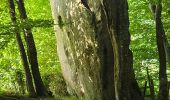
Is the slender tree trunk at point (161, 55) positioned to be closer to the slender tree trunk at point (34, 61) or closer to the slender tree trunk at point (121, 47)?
the slender tree trunk at point (121, 47)

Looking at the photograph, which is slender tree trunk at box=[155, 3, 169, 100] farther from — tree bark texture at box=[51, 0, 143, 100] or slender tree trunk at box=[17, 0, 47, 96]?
slender tree trunk at box=[17, 0, 47, 96]

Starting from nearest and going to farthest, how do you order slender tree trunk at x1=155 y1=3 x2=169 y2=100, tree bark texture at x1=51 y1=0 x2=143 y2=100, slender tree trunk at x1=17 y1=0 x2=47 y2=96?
tree bark texture at x1=51 y1=0 x2=143 y2=100 < slender tree trunk at x1=155 y1=3 x2=169 y2=100 < slender tree trunk at x1=17 y1=0 x2=47 y2=96

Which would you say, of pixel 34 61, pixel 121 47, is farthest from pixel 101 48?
pixel 34 61

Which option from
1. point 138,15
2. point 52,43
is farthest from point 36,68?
point 138,15

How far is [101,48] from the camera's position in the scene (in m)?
11.7

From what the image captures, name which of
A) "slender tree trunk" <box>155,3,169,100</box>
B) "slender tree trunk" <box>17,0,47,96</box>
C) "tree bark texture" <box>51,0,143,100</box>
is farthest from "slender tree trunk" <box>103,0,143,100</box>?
"slender tree trunk" <box>17,0,47,96</box>

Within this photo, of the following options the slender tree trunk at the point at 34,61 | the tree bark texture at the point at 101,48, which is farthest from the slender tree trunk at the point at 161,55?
the slender tree trunk at the point at 34,61

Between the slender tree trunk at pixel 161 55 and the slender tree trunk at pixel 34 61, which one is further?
the slender tree trunk at pixel 34 61

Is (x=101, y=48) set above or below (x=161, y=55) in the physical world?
above

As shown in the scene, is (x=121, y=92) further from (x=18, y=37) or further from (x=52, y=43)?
(x=52, y=43)

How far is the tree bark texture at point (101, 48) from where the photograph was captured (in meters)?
11.0

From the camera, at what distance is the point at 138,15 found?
18422mm

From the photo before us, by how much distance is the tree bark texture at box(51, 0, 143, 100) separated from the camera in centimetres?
1100

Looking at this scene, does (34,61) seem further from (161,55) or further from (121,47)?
(161,55)
